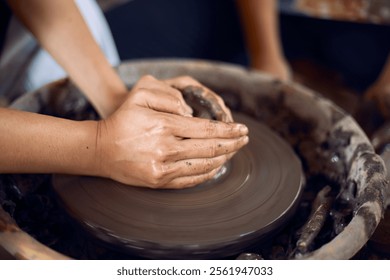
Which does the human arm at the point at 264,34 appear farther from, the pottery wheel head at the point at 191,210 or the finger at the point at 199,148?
the finger at the point at 199,148

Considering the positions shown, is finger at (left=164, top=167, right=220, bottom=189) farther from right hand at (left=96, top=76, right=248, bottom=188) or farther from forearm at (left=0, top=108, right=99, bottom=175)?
forearm at (left=0, top=108, right=99, bottom=175)

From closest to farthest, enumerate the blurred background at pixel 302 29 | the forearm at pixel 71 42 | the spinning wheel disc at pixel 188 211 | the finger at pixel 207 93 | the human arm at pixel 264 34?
1. the spinning wheel disc at pixel 188 211
2. the finger at pixel 207 93
3. the forearm at pixel 71 42
4. the human arm at pixel 264 34
5. the blurred background at pixel 302 29

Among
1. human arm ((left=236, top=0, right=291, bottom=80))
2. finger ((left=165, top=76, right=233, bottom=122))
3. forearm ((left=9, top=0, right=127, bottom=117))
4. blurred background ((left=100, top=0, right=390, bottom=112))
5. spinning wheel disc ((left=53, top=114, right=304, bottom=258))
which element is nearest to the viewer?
spinning wheel disc ((left=53, top=114, right=304, bottom=258))

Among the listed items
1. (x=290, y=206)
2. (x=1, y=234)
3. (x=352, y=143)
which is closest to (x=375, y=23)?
(x=352, y=143)

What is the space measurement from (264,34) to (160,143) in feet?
4.14

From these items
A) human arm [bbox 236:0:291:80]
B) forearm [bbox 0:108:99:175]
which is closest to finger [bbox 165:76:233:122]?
forearm [bbox 0:108:99:175]

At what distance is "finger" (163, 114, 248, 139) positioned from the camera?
1040 millimetres

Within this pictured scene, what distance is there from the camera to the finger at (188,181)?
1078 mm

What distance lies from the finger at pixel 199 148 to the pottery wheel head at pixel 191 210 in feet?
0.35

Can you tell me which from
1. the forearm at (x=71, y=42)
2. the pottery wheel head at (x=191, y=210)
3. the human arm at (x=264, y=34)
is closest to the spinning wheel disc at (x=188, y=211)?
the pottery wheel head at (x=191, y=210)

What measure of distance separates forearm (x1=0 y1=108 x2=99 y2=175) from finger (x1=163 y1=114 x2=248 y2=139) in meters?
0.18

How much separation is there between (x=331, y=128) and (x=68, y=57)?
2.49 feet
